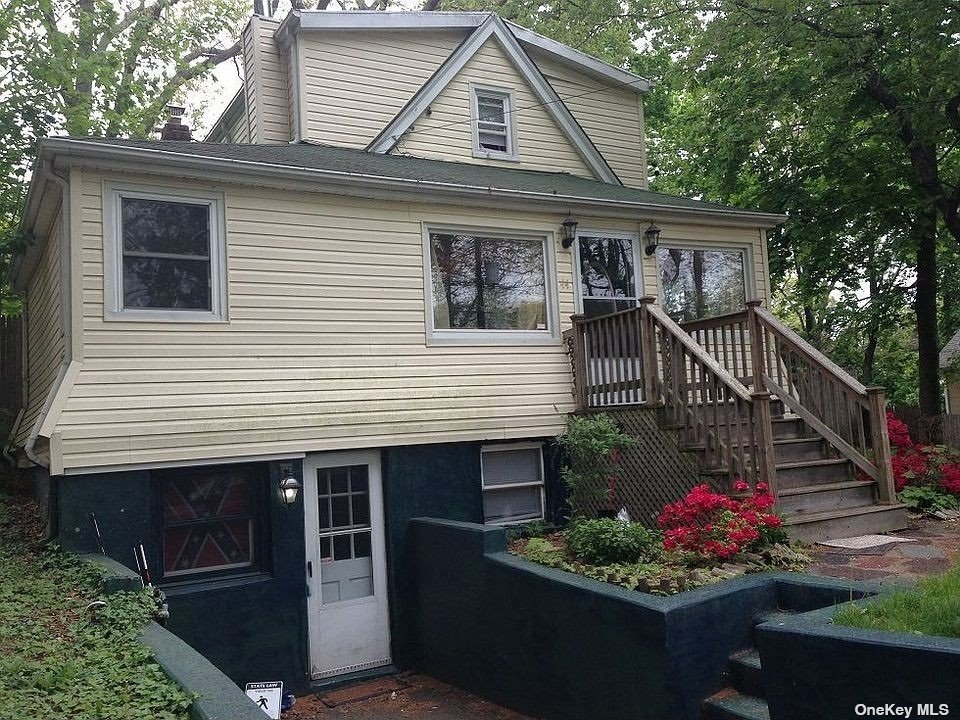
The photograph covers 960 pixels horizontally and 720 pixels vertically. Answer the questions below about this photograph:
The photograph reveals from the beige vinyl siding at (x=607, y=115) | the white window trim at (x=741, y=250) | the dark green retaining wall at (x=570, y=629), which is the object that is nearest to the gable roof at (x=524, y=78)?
the beige vinyl siding at (x=607, y=115)

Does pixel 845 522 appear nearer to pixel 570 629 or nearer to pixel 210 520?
pixel 570 629

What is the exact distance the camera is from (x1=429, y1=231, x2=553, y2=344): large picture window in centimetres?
930

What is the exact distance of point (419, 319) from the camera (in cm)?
902

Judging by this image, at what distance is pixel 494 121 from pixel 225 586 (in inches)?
313

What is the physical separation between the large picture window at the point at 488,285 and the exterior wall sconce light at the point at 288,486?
92.2 inches

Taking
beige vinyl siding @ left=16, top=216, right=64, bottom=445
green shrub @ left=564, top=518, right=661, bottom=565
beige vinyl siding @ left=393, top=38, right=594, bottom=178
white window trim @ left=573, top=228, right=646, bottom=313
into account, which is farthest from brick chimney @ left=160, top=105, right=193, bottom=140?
green shrub @ left=564, top=518, right=661, bottom=565

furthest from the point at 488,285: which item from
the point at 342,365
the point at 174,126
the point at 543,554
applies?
the point at 174,126

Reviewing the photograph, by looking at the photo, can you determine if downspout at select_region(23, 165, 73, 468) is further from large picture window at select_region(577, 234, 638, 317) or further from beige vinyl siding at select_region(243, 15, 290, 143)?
large picture window at select_region(577, 234, 638, 317)

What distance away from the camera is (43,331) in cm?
945

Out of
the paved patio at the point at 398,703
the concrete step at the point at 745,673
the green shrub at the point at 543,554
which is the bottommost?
the paved patio at the point at 398,703

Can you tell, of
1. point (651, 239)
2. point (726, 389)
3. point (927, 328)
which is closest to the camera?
point (726, 389)

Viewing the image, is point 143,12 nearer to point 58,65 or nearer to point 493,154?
point 58,65

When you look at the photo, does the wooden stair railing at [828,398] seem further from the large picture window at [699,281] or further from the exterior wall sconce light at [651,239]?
the large picture window at [699,281]

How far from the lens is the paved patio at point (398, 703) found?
731 cm
